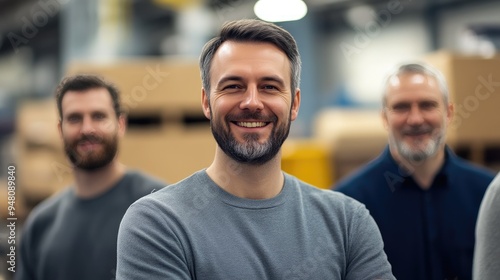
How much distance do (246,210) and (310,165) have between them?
1983mm

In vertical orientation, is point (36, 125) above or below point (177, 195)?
above

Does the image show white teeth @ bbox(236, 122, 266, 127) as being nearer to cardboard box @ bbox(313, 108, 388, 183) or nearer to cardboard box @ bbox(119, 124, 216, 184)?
cardboard box @ bbox(119, 124, 216, 184)

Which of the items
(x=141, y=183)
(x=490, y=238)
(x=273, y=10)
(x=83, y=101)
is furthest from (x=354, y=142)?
(x=83, y=101)

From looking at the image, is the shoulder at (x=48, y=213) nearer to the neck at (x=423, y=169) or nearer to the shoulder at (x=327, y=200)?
the shoulder at (x=327, y=200)

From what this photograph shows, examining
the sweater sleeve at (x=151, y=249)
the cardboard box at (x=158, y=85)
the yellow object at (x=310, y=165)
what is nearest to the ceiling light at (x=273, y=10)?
the cardboard box at (x=158, y=85)

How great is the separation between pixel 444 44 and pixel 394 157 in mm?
5790

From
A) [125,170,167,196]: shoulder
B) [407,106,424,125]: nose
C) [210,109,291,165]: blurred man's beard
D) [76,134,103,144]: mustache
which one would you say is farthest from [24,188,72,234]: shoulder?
[407,106,424,125]: nose

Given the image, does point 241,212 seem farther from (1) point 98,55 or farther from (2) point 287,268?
(1) point 98,55

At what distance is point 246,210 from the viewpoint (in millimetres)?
1346

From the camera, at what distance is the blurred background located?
2684mm

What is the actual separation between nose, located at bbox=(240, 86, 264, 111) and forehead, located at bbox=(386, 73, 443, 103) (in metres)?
0.56

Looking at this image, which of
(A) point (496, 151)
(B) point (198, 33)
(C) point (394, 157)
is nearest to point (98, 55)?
(B) point (198, 33)

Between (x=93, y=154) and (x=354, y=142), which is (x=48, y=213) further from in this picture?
(x=354, y=142)

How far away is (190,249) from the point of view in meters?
1.27
